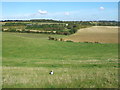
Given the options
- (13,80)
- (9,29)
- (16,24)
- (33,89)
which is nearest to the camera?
(33,89)

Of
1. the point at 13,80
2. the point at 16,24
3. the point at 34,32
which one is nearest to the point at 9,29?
the point at 34,32

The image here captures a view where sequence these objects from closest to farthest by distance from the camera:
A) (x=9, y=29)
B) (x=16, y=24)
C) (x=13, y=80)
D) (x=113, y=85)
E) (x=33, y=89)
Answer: (x=33, y=89) < (x=113, y=85) < (x=13, y=80) < (x=9, y=29) < (x=16, y=24)

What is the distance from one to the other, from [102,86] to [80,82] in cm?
79

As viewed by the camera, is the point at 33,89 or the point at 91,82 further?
the point at 91,82

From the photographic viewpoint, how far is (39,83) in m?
6.80

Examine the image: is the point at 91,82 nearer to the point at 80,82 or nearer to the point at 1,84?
the point at 80,82

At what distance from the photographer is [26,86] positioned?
6484 mm

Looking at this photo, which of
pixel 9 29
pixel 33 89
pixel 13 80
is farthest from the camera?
pixel 9 29

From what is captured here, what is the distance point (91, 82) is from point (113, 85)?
0.74 meters

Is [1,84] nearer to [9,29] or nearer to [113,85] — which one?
[113,85]

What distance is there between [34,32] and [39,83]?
8165 cm

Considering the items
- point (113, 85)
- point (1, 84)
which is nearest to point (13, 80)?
point (1, 84)

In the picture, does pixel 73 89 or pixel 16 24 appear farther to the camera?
pixel 16 24

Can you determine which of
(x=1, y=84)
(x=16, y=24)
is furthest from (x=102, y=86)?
(x=16, y=24)
